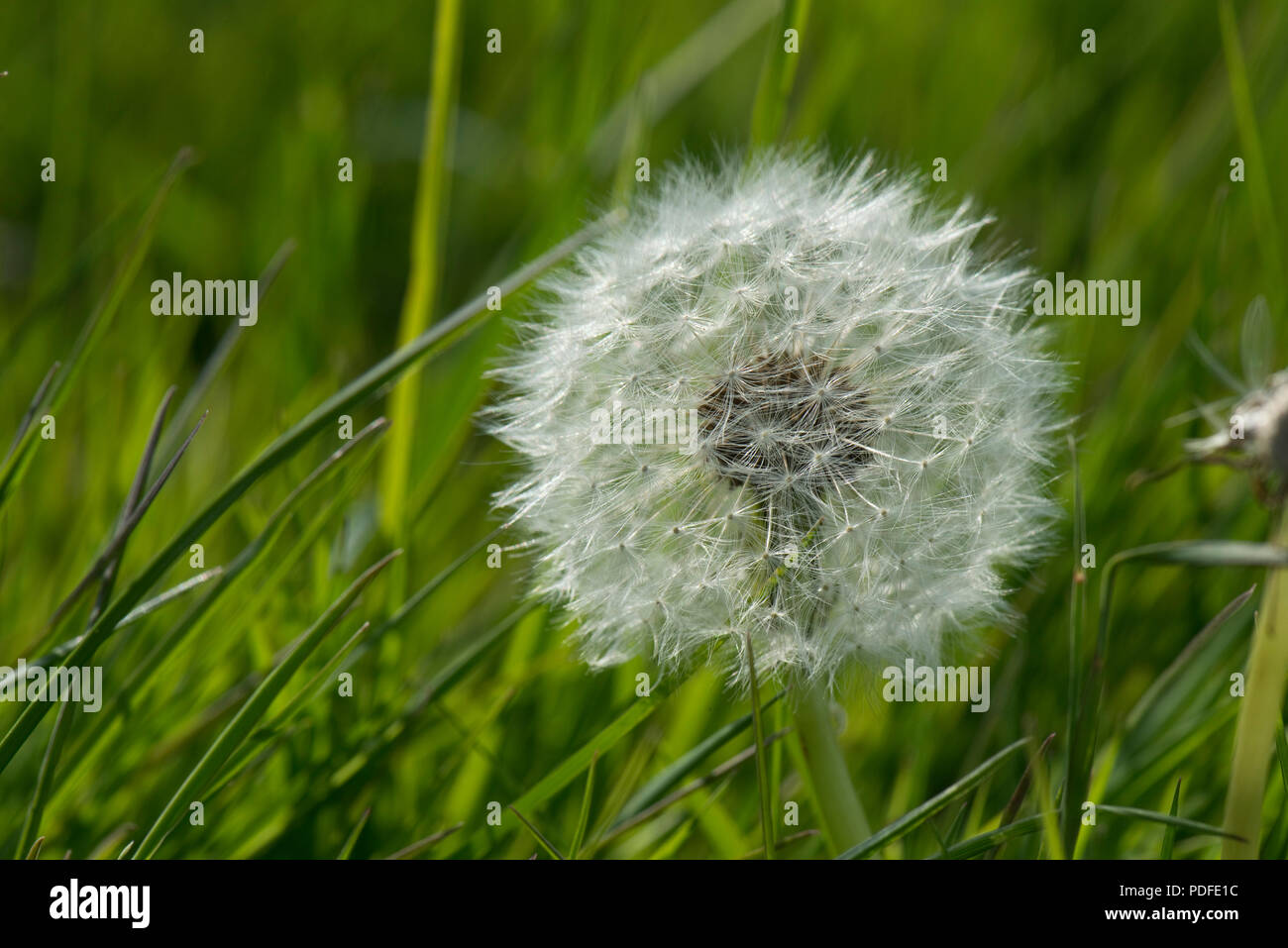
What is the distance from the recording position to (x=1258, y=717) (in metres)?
1.36

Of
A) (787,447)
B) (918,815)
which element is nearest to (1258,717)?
(918,815)

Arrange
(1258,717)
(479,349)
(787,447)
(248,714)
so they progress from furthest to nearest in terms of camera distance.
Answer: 1. (479,349)
2. (787,447)
3. (248,714)
4. (1258,717)

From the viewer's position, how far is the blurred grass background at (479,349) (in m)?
2.02

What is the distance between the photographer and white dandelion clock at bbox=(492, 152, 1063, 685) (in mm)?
1675

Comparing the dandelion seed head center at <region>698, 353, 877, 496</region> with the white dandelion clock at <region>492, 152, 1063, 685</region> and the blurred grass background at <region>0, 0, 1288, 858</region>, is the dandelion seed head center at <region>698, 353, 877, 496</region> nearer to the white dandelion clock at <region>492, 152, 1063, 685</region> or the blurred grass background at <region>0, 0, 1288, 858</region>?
the white dandelion clock at <region>492, 152, 1063, 685</region>

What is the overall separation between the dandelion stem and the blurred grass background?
0.15 meters

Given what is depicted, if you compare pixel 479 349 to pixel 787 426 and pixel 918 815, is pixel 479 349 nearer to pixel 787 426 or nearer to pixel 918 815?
pixel 787 426

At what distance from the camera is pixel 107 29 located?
4484 mm

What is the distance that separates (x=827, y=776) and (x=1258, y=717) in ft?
2.05

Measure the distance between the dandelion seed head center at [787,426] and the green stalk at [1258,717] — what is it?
600 millimetres

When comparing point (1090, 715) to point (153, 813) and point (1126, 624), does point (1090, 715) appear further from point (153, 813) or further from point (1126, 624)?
point (153, 813)

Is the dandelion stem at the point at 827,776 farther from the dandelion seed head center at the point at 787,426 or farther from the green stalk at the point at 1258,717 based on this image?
the green stalk at the point at 1258,717

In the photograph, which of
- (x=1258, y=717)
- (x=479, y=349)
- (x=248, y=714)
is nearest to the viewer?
(x=1258, y=717)

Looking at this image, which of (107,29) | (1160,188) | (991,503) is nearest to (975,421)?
(991,503)
